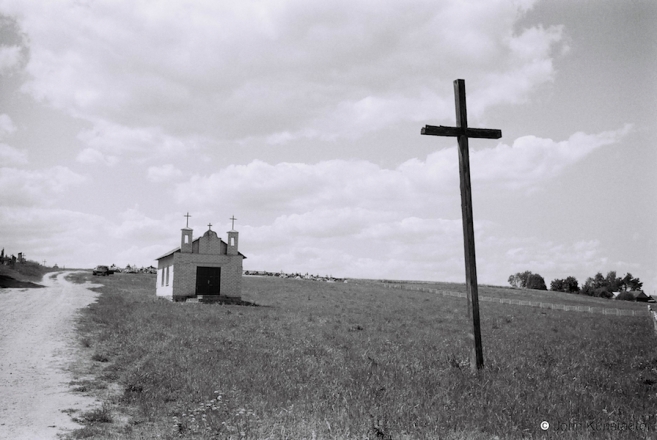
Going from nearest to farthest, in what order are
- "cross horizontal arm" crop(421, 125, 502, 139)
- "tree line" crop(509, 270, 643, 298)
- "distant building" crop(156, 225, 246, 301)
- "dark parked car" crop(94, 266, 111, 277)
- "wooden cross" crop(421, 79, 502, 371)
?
1. "wooden cross" crop(421, 79, 502, 371)
2. "cross horizontal arm" crop(421, 125, 502, 139)
3. "distant building" crop(156, 225, 246, 301)
4. "dark parked car" crop(94, 266, 111, 277)
5. "tree line" crop(509, 270, 643, 298)

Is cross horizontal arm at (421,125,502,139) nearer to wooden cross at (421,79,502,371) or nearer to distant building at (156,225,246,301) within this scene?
wooden cross at (421,79,502,371)

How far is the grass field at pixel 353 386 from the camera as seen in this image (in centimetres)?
665

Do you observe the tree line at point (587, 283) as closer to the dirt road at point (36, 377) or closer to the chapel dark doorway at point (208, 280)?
the chapel dark doorway at point (208, 280)

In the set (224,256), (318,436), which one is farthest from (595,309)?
(318,436)

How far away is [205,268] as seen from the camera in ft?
113

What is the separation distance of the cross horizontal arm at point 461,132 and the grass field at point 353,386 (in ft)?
18.2

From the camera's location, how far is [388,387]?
873 centimetres

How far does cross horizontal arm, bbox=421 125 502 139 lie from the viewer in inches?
412

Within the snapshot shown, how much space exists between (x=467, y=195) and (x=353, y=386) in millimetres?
5093

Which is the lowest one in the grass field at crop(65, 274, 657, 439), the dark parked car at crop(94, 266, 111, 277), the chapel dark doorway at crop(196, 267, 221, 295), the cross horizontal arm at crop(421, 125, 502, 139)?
the grass field at crop(65, 274, 657, 439)

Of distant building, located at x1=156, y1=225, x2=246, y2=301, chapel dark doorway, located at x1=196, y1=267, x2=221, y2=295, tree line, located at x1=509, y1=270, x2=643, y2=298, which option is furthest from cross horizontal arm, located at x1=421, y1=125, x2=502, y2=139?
tree line, located at x1=509, y1=270, x2=643, y2=298

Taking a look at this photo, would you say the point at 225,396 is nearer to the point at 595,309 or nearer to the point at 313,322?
the point at 313,322

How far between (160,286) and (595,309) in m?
45.3

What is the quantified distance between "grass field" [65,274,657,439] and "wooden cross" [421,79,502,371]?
94 cm
